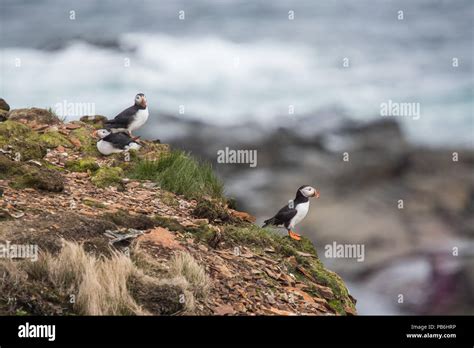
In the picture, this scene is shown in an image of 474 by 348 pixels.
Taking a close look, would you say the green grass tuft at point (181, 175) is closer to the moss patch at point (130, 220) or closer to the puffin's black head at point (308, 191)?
the puffin's black head at point (308, 191)

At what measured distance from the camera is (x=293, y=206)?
611 inches

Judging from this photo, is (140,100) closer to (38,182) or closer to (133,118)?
(133,118)

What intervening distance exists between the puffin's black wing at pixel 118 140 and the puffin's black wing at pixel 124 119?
89 cm

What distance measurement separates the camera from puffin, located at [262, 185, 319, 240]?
602 inches

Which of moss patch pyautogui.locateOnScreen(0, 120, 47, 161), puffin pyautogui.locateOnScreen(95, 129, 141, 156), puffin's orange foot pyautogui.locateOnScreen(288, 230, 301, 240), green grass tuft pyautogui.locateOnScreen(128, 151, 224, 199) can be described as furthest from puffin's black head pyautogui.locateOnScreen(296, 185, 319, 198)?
moss patch pyautogui.locateOnScreen(0, 120, 47, 161)

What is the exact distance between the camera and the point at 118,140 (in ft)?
57.5

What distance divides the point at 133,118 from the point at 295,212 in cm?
524

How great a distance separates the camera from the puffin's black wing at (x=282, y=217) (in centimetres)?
1526

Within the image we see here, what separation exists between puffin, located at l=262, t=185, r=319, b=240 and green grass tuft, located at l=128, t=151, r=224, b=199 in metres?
1.28

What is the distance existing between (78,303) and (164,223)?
3180 millimetres

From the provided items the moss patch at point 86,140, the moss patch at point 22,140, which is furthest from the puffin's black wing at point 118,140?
the moss patch at point 22,140

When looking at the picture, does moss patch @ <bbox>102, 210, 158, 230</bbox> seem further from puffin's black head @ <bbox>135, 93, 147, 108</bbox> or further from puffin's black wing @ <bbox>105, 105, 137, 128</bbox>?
puffin's black head @ <bbox>135, 93, 147, 108</bbox>
